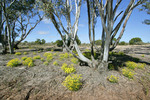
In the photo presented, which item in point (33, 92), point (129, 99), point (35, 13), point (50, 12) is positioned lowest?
point (129, 99)

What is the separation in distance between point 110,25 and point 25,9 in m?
11.5

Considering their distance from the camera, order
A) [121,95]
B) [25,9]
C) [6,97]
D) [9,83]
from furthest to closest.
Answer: [25,9]
[9,83]
[121,95]
[6,97]

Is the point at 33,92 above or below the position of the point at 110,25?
below

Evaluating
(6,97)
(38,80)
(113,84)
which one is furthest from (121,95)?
(6,97)

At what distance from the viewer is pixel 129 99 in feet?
7.04

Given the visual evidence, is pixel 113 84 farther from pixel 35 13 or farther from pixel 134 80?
pixel 35 13

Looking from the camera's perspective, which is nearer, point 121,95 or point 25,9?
point 121,95

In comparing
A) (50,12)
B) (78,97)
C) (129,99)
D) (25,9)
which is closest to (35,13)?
(25,9)

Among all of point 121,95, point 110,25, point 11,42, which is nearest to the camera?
point 121,95

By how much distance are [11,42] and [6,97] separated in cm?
893

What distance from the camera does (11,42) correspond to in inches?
347

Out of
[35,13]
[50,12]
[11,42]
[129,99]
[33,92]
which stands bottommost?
[129,99]

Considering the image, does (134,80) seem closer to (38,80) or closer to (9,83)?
(38,80)

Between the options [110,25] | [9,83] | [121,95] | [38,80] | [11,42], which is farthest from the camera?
[11,42]
